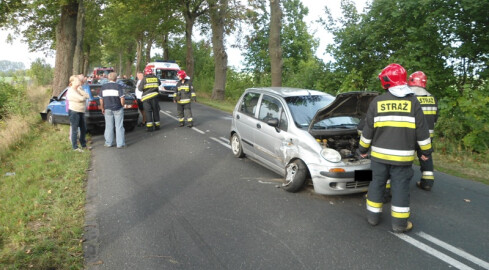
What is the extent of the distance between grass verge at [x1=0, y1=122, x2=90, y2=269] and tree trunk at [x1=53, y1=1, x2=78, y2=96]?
7955mm

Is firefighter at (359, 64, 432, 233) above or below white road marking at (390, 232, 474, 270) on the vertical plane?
above

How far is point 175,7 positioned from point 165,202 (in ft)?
76.0

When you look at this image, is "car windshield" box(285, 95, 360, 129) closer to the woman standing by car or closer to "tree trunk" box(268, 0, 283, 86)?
the woman standing by car

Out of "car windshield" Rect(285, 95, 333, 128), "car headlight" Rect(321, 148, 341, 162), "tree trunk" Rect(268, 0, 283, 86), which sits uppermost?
"tree trunk" Rect(268, 0, 283, 86)

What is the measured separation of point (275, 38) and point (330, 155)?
391 inches

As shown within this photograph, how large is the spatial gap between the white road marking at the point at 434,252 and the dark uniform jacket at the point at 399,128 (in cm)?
90

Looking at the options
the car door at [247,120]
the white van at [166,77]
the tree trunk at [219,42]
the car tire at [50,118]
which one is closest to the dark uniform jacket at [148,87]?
the car tire at [50,118]

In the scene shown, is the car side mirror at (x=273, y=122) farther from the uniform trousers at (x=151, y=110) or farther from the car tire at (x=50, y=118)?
the car tire at (x=50, y=118)

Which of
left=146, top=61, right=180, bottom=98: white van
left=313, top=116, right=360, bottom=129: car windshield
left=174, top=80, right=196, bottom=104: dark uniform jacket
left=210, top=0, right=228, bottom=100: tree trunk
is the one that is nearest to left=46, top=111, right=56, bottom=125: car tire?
left=174, top=80, right=196, bottom=104: dark uniform jacket

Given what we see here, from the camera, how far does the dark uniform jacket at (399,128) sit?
4.24 metres

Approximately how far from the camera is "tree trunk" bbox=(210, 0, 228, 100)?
70.5 feet

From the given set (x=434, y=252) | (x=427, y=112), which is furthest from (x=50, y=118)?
(x=434, y=252)

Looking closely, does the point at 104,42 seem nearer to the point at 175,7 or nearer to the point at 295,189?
the point at 175,7

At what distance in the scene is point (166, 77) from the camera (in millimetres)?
22016
